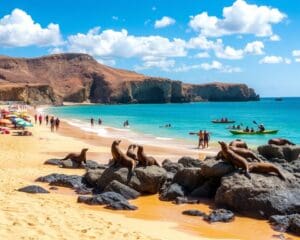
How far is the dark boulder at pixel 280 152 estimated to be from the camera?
68.0ft

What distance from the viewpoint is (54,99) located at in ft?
602

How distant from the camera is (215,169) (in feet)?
51.2

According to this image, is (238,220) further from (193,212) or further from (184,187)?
(184,187)

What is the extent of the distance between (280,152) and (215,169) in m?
6.16

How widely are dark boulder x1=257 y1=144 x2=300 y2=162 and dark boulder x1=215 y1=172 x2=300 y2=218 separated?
5.96 metres

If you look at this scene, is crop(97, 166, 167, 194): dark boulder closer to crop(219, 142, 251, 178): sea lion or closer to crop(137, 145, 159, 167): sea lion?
crop(137, 145, 159, 167): sea lion

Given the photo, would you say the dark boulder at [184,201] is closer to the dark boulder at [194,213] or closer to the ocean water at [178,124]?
the dark boulder at [194,213]

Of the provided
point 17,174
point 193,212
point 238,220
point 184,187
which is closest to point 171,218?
point 193,212

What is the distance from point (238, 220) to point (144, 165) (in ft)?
15.8

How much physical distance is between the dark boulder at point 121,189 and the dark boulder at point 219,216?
306 centimetres

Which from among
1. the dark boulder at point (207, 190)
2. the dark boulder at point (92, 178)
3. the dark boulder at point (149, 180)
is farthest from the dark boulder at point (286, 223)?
the dark boulder at point (92, 178)

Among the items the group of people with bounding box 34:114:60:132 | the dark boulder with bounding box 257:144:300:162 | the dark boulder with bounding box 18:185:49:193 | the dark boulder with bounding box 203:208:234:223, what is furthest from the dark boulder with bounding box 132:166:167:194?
the group of people with bounding box 34:114:60:132

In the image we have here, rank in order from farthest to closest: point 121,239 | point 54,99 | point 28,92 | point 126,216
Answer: point 54,99 → point 28,92 → point 126,216 → point 121,239

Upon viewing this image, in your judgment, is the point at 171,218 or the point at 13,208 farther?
the point at 171,218
